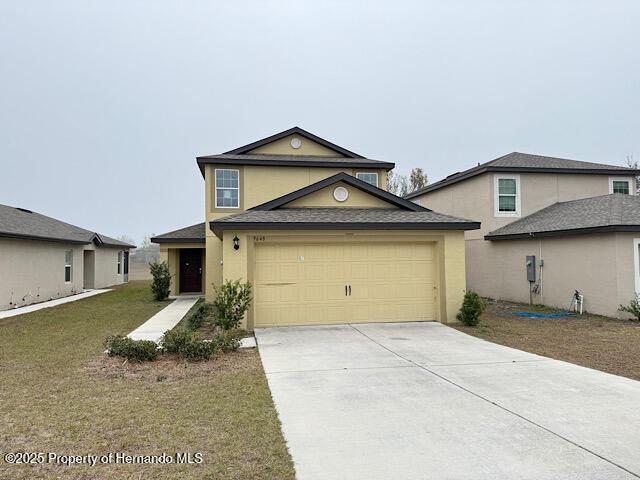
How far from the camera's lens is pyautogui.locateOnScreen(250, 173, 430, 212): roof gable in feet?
38.4

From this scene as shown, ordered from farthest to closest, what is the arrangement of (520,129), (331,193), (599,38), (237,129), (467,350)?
(237,129), (520,129), (599,38), (331,193), (467,350)

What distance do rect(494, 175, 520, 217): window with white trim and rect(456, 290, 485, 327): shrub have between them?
7944mm

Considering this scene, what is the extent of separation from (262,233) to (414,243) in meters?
4.11

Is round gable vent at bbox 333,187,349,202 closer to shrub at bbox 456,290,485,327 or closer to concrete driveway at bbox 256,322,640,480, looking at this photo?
shrub at bbox 456,290,485,327

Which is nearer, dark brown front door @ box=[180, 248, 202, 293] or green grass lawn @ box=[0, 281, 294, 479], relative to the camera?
green grass lawn @ box=[0, 281, 294, 479]

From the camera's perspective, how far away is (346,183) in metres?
12.0

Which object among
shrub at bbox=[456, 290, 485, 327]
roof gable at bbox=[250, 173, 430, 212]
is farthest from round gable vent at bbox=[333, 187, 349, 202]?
shrub at bbox=[456, 290, 485, 327]

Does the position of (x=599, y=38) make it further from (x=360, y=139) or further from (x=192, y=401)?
(x=360, y=139)

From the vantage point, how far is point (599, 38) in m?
18.8

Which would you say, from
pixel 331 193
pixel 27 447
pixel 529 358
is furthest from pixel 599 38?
pixel 27 447

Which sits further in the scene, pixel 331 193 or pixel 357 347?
pixel 331 193

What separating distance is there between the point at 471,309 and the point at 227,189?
402 inches

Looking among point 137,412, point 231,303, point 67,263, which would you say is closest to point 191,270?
point 67,263

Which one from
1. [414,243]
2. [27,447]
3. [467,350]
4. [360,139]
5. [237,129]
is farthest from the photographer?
[360,139]
